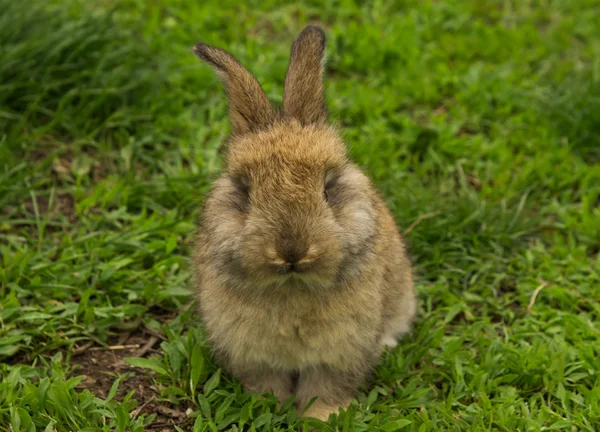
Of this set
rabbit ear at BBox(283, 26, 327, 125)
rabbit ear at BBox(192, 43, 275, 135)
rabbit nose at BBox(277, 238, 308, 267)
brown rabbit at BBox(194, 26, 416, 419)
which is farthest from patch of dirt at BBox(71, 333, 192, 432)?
rabbit ear at BBox(283, 26, 327, 125)

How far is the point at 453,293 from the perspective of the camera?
4984 mm

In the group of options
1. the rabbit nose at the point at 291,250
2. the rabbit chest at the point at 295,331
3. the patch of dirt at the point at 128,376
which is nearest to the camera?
the rabbit nose at the point at 291,250

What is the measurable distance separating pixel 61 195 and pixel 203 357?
172 cm

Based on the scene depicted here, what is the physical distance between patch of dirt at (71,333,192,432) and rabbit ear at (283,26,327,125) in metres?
1.52

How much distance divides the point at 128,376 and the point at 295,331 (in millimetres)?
990

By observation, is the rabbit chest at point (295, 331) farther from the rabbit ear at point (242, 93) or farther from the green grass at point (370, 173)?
the rabbit ear at point (242, 93)

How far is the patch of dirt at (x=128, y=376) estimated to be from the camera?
404 centimetres

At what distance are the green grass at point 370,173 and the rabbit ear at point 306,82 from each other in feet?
4.27

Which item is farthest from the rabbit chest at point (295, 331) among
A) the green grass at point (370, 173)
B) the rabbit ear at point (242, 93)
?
the rabbit ear at point (242, 93)

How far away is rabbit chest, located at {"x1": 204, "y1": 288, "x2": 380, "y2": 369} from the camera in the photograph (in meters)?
3.72

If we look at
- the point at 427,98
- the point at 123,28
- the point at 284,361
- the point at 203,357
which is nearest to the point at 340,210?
the point at 284,361

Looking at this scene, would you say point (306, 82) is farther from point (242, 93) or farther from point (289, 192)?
point (289, 192)

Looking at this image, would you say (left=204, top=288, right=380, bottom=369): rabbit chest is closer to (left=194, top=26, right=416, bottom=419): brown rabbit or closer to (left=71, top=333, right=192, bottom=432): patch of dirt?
(left=194, top=26, right=416, bottom=419): brown rabbit

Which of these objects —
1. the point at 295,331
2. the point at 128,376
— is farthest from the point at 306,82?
the point at 128,376
